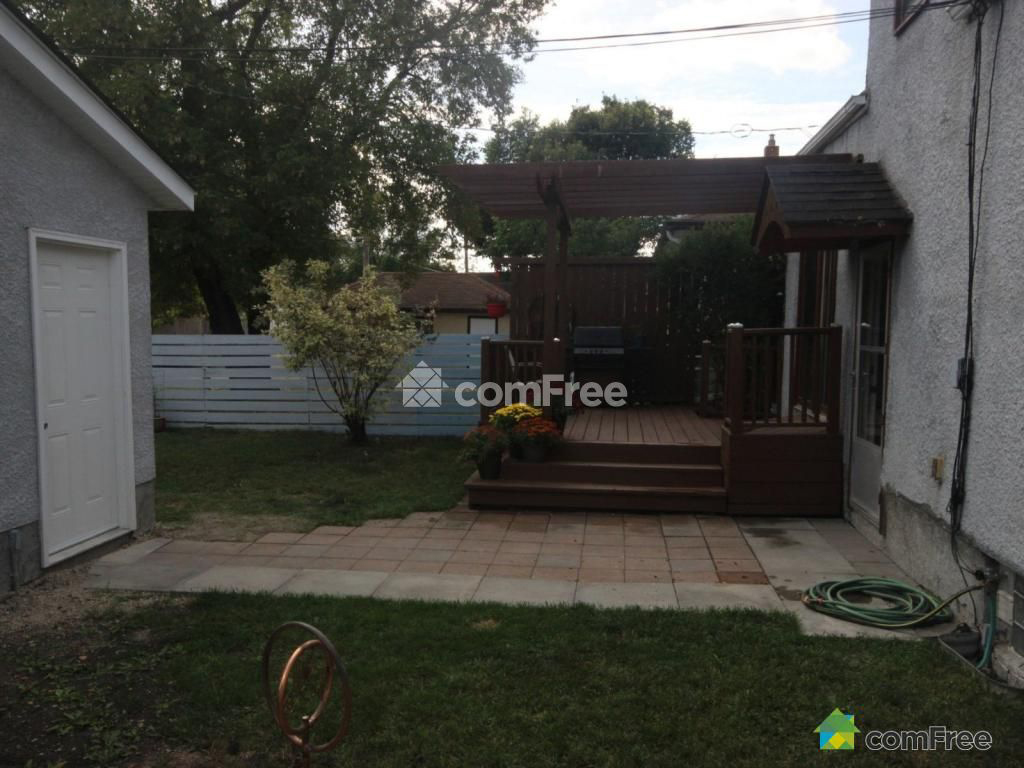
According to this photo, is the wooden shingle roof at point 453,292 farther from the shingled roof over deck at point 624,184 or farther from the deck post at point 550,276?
the deck post at point 550,276

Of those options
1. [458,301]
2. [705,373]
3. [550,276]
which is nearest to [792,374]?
[705,373]

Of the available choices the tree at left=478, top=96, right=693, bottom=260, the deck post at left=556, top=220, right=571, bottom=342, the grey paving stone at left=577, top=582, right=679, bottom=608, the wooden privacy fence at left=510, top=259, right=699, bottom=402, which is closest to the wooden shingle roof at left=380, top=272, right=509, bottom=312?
the tree at left=478, top=96, right=693, bottom=260

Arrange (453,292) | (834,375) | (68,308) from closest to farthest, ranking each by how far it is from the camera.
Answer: (68,308)
(834,375)
(453,292)

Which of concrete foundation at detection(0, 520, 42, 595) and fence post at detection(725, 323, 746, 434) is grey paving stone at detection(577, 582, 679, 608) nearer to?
fence post at detection(725, 323, 746, 434)

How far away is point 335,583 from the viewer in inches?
206

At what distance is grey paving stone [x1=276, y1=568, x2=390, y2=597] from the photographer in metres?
5.03

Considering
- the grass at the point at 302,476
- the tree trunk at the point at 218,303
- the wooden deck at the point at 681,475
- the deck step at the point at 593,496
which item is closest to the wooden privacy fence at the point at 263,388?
the grass at the point at 302,476

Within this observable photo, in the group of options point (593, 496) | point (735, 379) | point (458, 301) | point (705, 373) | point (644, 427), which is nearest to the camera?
point (735, 379)

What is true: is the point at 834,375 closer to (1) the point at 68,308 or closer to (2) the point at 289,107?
(1) the point at 68,308

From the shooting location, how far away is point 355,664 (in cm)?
389

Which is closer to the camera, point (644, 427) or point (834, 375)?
point (834, 375)

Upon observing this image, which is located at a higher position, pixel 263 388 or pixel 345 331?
pixel 345 331

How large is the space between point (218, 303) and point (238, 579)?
10.4 meters

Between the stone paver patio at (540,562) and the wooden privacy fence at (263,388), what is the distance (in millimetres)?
4546
